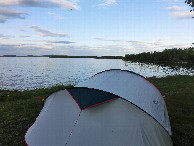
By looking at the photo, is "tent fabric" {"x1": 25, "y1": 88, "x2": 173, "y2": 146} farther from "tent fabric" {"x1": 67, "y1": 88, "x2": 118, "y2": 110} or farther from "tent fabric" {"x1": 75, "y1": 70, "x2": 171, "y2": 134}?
"tent fabric" {"x1": 75, "y1": 70, "x2": 171, "y2": 134}

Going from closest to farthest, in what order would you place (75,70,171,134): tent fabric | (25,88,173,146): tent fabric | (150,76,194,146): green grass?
(25,88,173,146): tent fabric, (75,70,171,134): tent fabric, (150,76,194,146): green grass

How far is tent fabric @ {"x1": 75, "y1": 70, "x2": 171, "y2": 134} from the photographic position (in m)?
4.31

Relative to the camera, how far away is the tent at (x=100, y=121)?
12.5ft

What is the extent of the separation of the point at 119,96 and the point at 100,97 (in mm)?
491

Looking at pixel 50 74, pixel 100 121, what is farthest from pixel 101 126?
pixel 50 74

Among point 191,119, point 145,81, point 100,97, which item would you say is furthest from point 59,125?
point 191,119

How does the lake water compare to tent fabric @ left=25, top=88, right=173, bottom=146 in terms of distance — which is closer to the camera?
tent fabric @ left=25, top=88, right=173, bottom=146

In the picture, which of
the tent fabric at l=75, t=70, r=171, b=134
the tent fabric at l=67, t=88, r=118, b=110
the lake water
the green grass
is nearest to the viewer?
the tent fabric at l=67, t=88, r=118, b=110

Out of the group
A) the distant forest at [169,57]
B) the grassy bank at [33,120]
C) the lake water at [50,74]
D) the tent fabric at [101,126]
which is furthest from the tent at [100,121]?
the distant forest at [169,57]

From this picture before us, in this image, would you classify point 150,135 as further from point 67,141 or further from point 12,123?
point 12,123

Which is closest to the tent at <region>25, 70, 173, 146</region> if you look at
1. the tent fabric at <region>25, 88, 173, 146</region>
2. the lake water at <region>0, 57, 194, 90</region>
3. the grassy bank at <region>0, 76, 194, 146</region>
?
the tent fabric at <region>25, 88, 173, 146</region>

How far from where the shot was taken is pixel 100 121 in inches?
154

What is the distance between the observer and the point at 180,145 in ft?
15.7

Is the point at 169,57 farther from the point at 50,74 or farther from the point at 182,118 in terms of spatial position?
the point at 182,118
